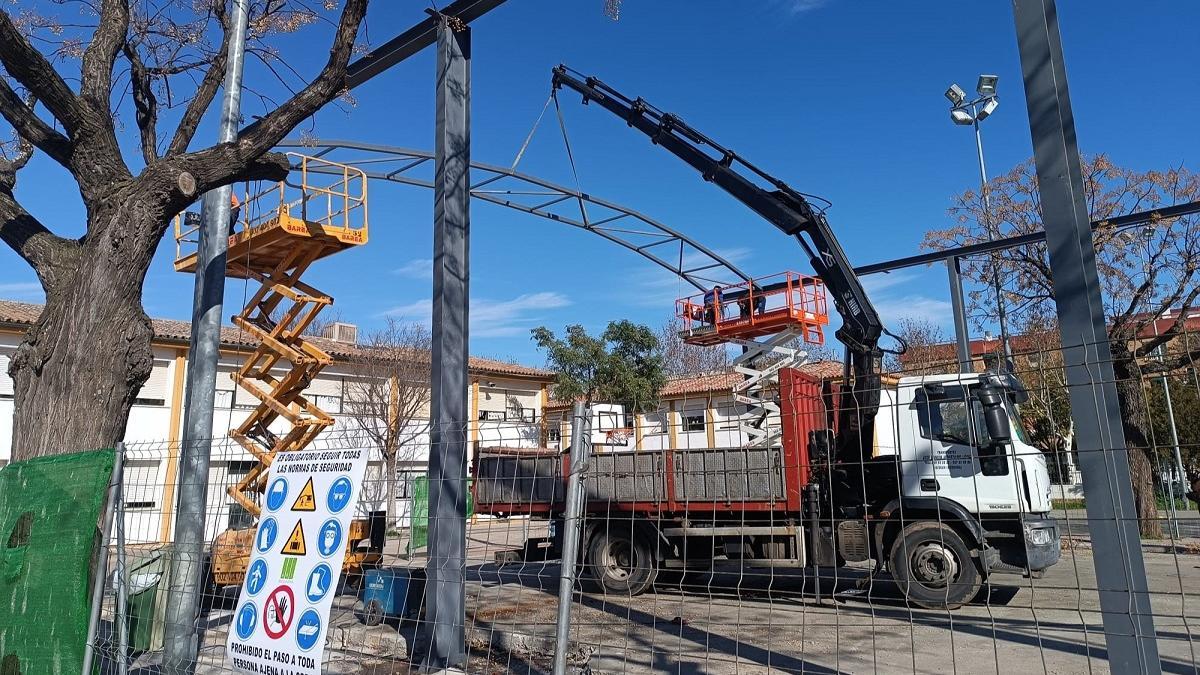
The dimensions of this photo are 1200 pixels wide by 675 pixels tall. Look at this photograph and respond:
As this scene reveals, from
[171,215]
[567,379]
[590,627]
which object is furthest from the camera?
[567,379]

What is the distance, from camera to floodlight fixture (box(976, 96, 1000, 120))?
55.5ft

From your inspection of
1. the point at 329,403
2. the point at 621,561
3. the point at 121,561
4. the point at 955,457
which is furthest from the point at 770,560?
the point at 329,403

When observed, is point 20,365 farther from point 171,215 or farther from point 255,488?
point 255,488

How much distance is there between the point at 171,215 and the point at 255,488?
7487 millimetres

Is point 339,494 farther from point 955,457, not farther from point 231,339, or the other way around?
point 231,339

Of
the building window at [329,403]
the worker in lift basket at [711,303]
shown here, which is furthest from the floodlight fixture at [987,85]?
the building window at [329,403]

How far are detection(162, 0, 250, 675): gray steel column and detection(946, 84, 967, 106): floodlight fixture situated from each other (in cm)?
1462

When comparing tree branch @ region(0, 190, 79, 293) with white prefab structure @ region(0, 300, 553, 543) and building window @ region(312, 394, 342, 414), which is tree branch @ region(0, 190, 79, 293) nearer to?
white prefab structure @ region(0, 300, 553, 543)

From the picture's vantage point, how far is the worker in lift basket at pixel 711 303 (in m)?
17.1

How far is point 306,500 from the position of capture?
13.2 feet

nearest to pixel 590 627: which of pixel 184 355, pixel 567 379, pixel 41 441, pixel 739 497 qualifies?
pixel 739 497

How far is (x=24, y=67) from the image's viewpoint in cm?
604

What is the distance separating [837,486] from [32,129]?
9667 millimetres

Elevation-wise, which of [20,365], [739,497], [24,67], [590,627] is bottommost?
[590,627]
